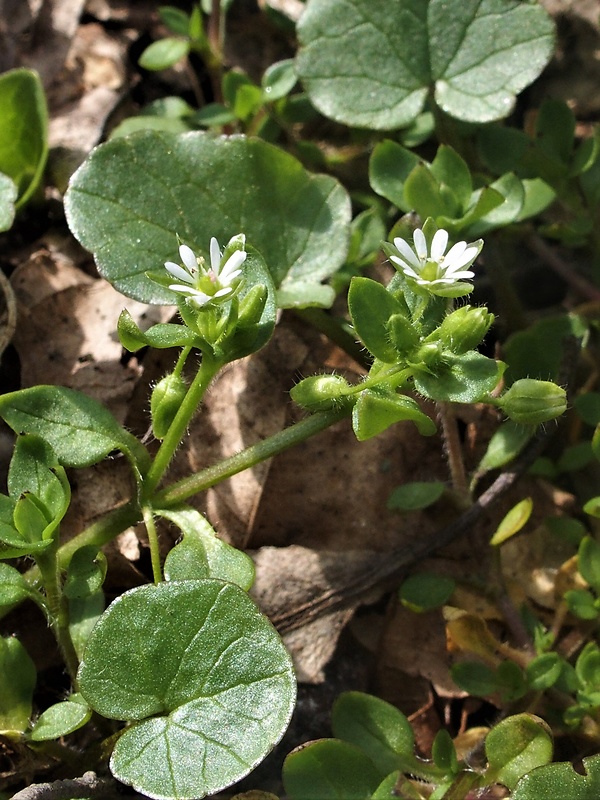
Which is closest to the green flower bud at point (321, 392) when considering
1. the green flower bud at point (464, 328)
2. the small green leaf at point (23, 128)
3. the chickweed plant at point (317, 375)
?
the chickweed plant at point (317, 375)

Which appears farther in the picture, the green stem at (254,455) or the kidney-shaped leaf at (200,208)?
the kidney-shaped leaf at (200,208)

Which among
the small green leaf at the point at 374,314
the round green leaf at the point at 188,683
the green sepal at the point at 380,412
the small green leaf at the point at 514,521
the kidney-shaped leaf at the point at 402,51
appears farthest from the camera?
the kidney-shaped leaf at the point at 402,51

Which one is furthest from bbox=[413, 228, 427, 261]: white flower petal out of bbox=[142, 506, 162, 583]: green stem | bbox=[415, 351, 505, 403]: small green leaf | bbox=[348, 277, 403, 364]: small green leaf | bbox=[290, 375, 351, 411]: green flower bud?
bbox=[142, 506, 162, 583]: green stem

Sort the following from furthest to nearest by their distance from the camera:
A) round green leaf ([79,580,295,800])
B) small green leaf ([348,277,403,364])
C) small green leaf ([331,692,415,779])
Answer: small green leaf ([331,692,415,779])
small green leaf ([348,277,403,364])
round green leaf ([79,580,295,800])

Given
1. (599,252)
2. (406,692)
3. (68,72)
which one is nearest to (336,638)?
(406,692)

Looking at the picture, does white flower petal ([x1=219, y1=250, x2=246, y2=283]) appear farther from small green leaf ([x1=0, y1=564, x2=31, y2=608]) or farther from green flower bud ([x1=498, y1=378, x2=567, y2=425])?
small green leaf ([x1=0, y1=564, x2=31, y2=608])

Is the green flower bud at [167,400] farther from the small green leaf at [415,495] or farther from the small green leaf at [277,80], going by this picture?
the small green leaf at [277,80]
